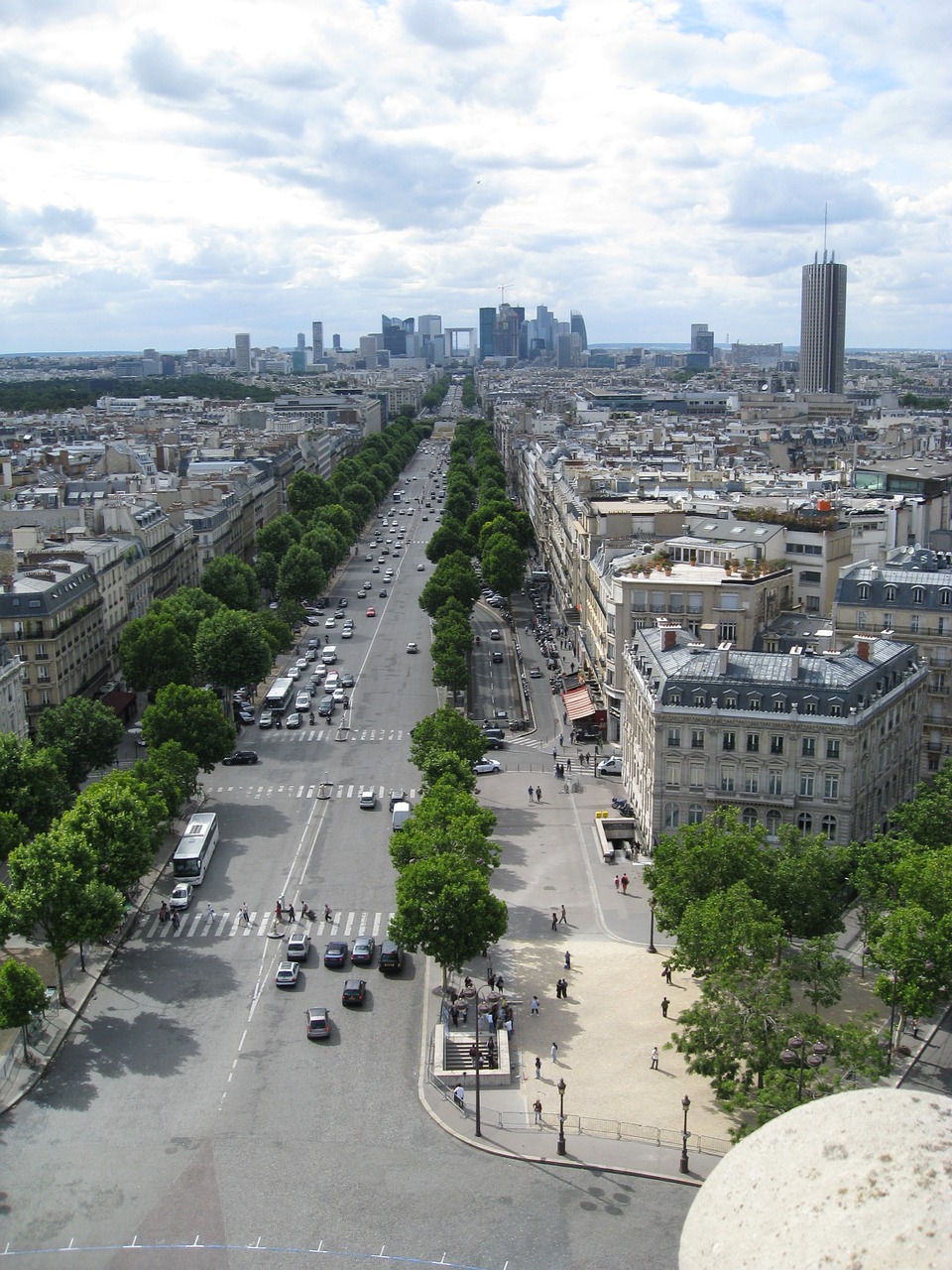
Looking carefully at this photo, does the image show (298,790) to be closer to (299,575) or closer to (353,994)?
(353,994)

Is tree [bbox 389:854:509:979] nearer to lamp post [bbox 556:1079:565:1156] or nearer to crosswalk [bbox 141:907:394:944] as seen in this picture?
crosswalk [bbox 141:907:394:944]

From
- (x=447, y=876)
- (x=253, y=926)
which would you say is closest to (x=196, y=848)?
(x=253, y=926)

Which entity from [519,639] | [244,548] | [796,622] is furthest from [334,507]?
[796,622]

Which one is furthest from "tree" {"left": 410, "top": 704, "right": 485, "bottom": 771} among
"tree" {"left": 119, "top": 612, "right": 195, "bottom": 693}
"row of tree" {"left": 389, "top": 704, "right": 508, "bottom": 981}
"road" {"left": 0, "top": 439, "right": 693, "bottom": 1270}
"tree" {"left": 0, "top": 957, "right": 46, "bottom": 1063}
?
"tree" {"left": 0, "top": 957, "right": 46, "bottom": 1063}

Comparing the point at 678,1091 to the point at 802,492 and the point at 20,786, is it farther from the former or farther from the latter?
the point at 802,492

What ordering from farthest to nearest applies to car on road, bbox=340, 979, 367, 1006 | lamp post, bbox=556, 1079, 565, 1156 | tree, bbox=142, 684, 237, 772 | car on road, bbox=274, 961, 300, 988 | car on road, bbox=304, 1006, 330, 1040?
tree, bbox=142, 684, 237, 772 → car on road, bbox=274, 961, 300, 988 → car on road, bbox=340, 979, 367, 1006 → car on road, bbox=304, 1006, 330, 1040 → lamp post, bbox=556, 1079, 565, 1156

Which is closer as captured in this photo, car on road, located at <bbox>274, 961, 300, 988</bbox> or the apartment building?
car on road, located at <bbox>274, 961, 300, 988</bbox>

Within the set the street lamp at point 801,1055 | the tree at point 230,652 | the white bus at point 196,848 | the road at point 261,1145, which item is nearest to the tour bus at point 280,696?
the tree at point 230,652

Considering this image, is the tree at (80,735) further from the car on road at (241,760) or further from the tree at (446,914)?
the tree at (446,914)
